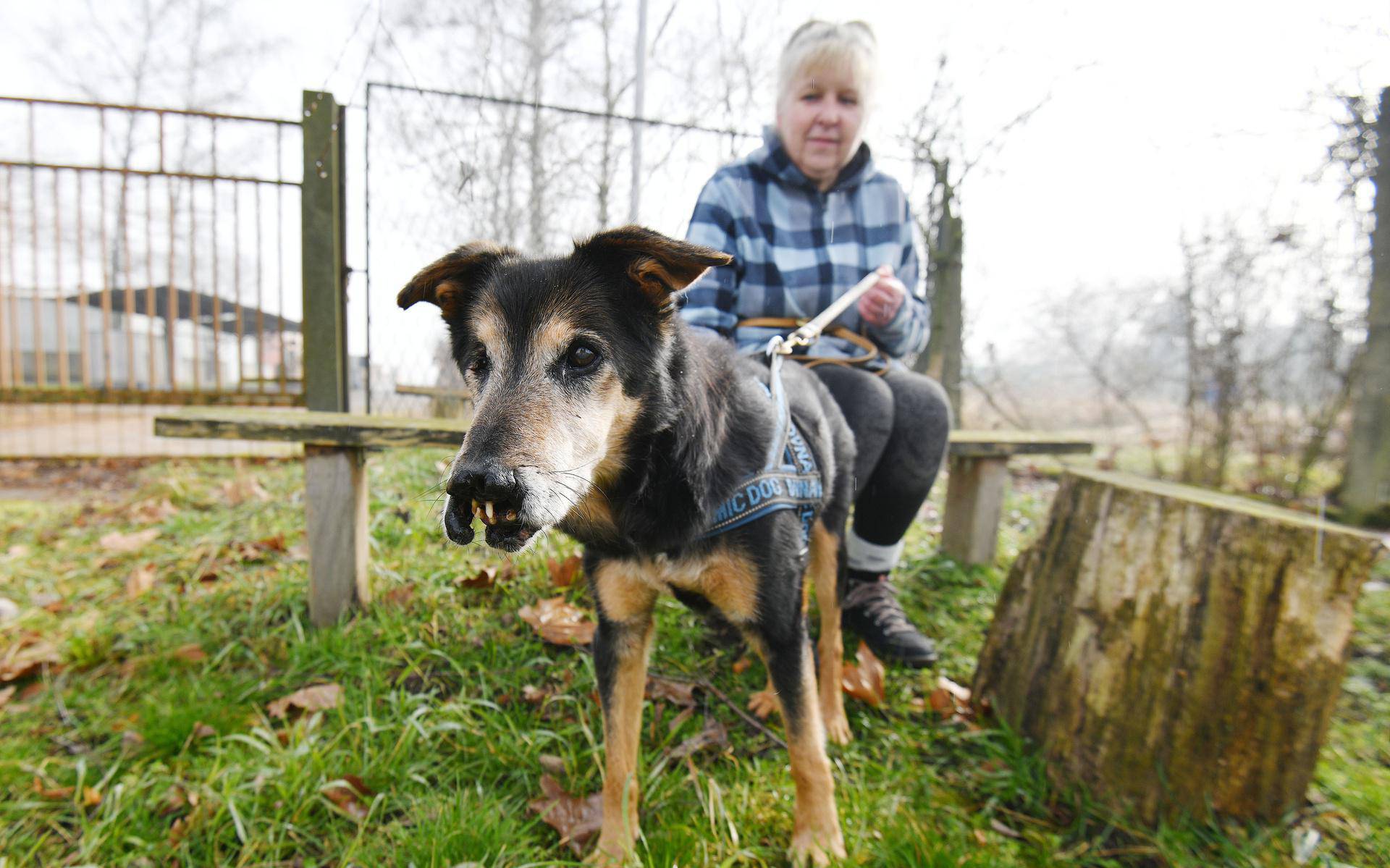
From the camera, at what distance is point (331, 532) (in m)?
2.89

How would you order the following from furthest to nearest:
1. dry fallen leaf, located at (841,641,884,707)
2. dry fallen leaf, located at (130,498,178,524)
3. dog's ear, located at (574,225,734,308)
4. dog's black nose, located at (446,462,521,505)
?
dry fallen leaf, located at (130,498,178,524), dry fallen leaf, located at (841,641,884,707), dog's ear, located at (574,225,734,308), dog's black nose, located at (446,462,521,505)

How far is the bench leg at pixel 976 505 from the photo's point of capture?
391 cm

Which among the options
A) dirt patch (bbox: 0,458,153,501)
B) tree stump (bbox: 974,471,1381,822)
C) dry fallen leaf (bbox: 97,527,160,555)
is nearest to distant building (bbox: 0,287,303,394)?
dirt patch (bbox: 0,458,153,501)

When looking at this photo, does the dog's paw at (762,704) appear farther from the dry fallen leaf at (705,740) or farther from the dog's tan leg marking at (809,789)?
the dog's tan leg marking at (809,789)

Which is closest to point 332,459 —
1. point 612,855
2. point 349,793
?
point 349,793

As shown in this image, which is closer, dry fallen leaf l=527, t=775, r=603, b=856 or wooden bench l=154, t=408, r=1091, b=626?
dry fallen leaf l=527, t=775, r=603, b=856

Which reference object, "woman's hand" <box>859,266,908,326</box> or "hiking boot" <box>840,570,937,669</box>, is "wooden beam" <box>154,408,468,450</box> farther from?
"hiking boot" <box>840,570,937,669</box>

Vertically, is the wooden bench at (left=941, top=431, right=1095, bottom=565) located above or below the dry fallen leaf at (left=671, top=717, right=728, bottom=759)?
above

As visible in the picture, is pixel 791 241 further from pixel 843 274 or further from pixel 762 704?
pixel 762 704

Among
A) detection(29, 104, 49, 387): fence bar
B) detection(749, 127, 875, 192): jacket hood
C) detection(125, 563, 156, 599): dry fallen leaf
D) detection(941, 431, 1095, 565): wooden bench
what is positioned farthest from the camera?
detection(29, 104, 49, 387): fence bar

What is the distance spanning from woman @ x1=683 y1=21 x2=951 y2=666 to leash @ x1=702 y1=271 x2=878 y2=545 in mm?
720

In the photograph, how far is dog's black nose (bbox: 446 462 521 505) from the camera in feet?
4.08

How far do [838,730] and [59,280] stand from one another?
8.22 m

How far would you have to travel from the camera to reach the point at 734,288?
293 cm
